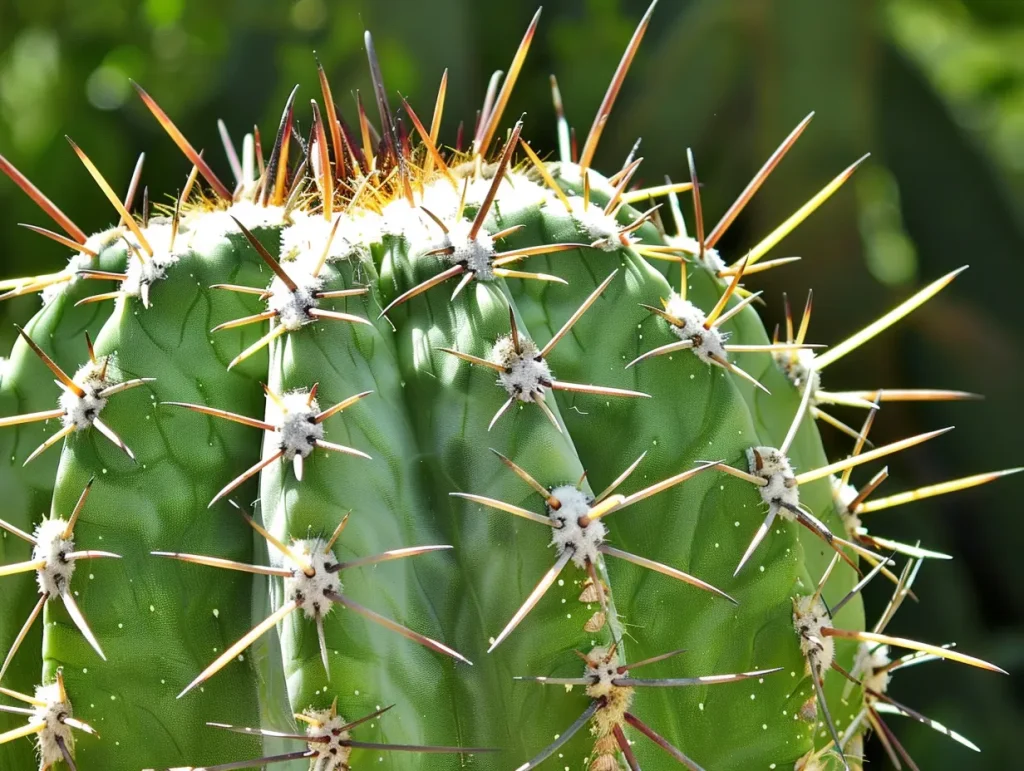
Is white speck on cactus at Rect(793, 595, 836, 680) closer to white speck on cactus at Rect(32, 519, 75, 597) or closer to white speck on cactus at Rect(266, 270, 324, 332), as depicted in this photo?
white speck on cactus at Rect(266, 270, 324, 332)

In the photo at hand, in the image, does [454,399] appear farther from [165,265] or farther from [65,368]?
[65,368]

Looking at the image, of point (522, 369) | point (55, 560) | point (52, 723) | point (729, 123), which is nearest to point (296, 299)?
point (522, 369)

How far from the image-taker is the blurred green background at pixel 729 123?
8.11 ft

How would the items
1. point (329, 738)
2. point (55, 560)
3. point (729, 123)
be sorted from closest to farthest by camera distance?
1. point (329, 738)
2. point (55, 560)
3. point (729, 123)

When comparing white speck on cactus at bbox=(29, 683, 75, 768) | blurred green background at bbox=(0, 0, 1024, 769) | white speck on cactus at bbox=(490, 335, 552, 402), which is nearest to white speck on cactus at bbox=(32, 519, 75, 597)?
white speck on cactus at bbox=(29, 683, 75, 768)

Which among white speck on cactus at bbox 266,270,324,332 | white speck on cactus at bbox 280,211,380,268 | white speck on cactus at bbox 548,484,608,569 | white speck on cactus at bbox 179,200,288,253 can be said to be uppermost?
white speck on cactus at bbox 179,200,288,253

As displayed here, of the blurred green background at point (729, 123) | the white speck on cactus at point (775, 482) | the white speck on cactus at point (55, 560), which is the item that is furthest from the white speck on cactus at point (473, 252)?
the blurred green background at point (729, 123)

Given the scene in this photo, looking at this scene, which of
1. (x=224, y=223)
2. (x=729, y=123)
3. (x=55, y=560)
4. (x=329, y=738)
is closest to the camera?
(x=329, y=738)

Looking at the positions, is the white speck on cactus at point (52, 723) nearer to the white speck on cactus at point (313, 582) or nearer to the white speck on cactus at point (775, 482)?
the white speck on cactus at point (313, 582)

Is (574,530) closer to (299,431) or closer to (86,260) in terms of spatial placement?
(299,431)

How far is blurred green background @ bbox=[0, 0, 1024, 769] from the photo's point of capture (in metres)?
2.47

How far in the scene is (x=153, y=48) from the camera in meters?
2.68

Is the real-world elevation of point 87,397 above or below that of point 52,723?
above

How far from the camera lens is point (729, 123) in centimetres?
265
